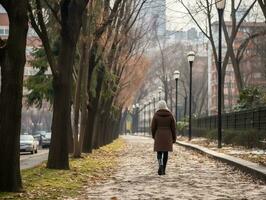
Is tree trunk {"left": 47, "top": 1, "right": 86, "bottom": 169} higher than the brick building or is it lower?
lower

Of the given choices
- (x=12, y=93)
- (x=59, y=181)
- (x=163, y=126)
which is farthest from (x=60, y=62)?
(x=12, y=93)

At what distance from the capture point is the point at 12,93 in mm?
10125

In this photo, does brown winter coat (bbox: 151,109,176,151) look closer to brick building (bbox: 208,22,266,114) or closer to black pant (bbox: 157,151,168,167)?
black pant (bbox: 157,151,168,167)

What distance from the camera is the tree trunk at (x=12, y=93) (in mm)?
10086

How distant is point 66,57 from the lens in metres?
15.4

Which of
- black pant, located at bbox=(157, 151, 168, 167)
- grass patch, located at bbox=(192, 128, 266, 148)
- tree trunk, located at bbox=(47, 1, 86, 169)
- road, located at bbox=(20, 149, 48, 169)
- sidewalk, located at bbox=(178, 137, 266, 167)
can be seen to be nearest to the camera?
black pant, located at bbox=(157, 151, 168, 167)

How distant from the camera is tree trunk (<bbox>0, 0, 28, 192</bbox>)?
10086mm

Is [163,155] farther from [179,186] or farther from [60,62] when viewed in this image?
[60,62]

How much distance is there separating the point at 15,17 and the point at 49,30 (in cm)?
971

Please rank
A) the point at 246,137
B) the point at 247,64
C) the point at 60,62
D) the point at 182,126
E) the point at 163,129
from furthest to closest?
the point at 247,64 → the point at 182,126 → the point at 246,137 → the point at 60,62 → the point at 163,129

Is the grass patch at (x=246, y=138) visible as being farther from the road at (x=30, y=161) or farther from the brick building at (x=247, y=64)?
the brick building at (x=247, y=64)

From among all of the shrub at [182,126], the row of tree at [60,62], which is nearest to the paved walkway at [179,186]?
the row of tree at [60,62]

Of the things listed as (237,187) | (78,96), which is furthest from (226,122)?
(237,187)

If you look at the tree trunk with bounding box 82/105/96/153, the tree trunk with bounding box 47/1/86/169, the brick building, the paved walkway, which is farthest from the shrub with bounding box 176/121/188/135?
the tree trunk with bounding box 47/1/86/169
